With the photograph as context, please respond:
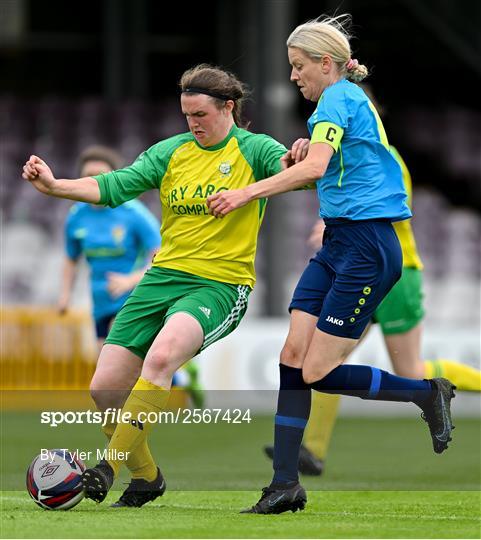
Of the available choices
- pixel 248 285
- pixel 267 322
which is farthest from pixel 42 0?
pixel 248 285

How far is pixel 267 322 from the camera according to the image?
566 inches

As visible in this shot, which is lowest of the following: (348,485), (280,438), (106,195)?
(348,485)

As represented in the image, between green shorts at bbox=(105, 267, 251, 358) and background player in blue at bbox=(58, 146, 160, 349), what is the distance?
319 centimetres

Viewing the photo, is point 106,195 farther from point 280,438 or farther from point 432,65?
point 432,65

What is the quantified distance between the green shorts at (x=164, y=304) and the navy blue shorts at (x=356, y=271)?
0.45m

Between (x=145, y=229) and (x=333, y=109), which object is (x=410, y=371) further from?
(x=333, y=109)

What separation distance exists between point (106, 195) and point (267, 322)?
25.5 ft

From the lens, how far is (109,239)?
32.9 ft

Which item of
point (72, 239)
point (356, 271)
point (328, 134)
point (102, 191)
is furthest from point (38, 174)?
point (72, 239)

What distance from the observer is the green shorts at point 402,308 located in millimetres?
8492

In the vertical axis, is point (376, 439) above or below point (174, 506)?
below

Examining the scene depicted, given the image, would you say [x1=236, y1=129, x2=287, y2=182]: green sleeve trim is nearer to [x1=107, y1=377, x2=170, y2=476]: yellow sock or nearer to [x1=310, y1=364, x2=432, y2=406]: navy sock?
[x1=310, y1=364, x2=432, y2=406]: navy sock

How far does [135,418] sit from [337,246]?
119 cm

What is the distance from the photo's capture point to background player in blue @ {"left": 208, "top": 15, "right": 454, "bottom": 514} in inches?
247
